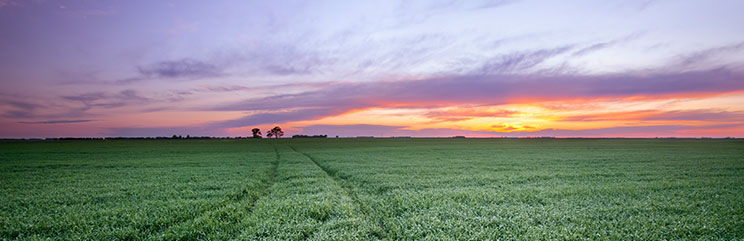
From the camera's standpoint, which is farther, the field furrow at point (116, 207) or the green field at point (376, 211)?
the field furrow at point (116, 207)

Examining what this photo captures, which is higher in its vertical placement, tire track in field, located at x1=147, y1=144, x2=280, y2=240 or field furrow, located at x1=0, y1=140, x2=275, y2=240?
field furrow, located at x1=0, y1=140, x2=275, y2=240

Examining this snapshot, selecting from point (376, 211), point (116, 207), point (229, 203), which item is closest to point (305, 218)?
point (376, 211)

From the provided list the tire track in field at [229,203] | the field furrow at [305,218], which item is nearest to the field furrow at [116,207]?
the tire track in field at [229,203]

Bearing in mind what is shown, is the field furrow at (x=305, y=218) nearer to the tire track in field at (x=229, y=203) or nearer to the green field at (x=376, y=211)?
the green field at (x=376, y=211)

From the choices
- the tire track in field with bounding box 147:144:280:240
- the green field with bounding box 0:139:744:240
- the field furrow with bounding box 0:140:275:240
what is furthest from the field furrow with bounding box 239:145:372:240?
the field furrow with bounding box 0:140:275:240

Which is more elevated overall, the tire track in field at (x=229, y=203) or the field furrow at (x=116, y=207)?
the field furrow at (x=116, y=207)

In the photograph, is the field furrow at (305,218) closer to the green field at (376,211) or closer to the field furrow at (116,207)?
the green field at (376,211)

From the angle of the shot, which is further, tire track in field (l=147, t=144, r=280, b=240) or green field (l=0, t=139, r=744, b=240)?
tire track in field (l=147, t=144, r=280, b=240)

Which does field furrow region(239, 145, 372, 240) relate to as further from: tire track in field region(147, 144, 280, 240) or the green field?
tire track in field region(147, 144, 280, 240)

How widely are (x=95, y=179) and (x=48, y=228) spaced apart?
36.9 ft

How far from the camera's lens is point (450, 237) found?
7590 mm

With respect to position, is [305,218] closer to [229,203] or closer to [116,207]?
[229,203]

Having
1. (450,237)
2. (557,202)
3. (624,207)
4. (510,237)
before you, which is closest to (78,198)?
(450,237)

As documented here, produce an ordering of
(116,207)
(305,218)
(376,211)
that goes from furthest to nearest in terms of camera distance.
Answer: (116,207)
(376,211)
(305,218)
